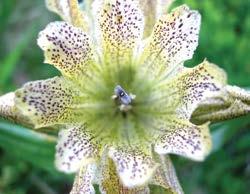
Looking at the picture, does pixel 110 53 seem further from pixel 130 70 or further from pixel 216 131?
pixel 216 131

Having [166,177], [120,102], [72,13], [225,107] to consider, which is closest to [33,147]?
[120,102]

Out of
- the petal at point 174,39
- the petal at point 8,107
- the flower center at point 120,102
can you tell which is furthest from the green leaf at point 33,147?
the petal at point 174,39

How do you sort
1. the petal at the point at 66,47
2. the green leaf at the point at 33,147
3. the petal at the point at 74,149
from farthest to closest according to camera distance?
the green leaf at the point at 33,147 → the petal at the point at 66,47 → the petal at the point at 74,149

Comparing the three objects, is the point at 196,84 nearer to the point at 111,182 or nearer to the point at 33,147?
the point at 111,182

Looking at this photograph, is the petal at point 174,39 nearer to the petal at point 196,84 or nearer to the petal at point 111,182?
the petal at point 196,84

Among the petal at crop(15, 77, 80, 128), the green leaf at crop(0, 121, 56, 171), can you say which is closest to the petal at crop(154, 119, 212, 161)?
the petal at crop(15, 77, 80, 128)

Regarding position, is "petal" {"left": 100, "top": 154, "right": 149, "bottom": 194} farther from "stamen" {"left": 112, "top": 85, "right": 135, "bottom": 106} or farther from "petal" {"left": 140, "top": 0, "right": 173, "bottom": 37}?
"petal" {"left": 140, "top": 0, "right": 173, "bottom": 37}
